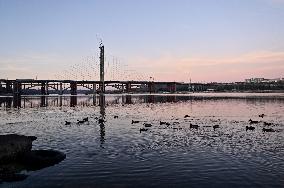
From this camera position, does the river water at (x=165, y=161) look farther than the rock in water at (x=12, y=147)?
No

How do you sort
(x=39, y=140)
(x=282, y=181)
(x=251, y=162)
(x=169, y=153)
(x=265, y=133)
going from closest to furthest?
(x=282, y=181) < (x=251, y=162) < (x=169, y=153) < (x=39, y=140) < (x=265, y=133)

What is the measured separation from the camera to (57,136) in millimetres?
37906

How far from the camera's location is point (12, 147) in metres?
23.2

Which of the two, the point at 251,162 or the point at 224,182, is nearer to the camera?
the point at 224,182

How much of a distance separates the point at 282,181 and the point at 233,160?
5540mm

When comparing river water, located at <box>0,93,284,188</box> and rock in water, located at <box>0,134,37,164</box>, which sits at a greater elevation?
rock in water, located at <box>0,134,37,164</box>

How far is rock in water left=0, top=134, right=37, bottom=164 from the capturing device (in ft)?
74.2

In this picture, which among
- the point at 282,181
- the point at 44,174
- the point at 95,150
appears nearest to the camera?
the point at 282,181

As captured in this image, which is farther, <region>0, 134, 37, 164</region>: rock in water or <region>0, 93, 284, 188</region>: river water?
<region>0, 134, 37, 164</region>: rock in water

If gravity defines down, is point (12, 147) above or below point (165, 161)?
above

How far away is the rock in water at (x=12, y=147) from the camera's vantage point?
74.2ft

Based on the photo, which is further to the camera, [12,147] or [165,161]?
[165,161]

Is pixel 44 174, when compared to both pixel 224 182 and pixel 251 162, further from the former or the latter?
pixel 251 162

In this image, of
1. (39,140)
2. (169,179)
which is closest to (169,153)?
(169,179)
